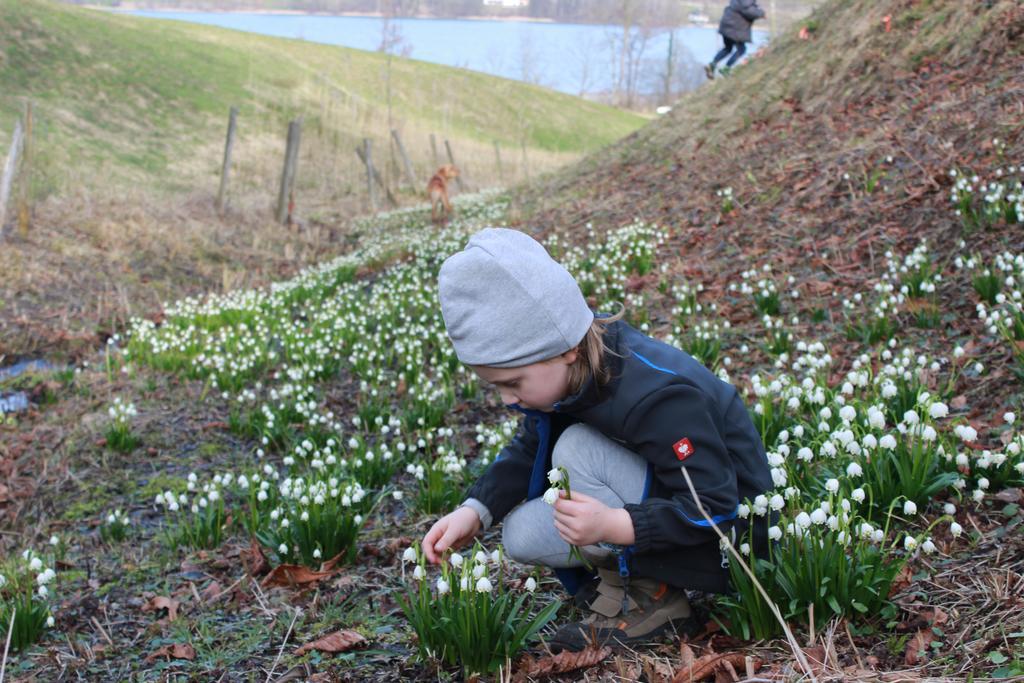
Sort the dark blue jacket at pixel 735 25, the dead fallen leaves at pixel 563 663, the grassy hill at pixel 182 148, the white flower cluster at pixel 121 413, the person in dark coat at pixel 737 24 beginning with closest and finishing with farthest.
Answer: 1. the dead fallen leaves at pixel 563 663
2. the white flower cluster at pixel 121 413
3. the grassy hill at pixel 182 148
4. the person in dark coat at pixel 737 24
5. the dark blue jacket at pixel 735 25

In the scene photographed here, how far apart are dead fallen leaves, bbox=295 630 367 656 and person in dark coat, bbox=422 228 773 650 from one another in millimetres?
603

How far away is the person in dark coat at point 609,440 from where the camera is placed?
88.8 inches

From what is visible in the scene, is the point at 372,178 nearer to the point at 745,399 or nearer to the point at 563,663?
the point at 745,399

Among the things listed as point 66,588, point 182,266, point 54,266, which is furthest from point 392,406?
point 182,266

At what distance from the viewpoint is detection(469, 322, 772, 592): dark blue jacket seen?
2254mm

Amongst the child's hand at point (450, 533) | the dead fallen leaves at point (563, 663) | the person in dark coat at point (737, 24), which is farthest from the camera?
the person in dark coat at point (737, 24)

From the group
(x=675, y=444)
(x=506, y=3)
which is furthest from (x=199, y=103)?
(x=675, y=444)

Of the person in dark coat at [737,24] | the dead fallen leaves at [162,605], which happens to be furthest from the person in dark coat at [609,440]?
the person in dark coat at [737,24]

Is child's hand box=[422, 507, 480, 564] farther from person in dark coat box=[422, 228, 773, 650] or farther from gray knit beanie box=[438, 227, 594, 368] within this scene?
gray knit beanie box=[438, 227, 594, 368]

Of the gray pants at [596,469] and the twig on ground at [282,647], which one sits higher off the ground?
the gray pants at [596,469]

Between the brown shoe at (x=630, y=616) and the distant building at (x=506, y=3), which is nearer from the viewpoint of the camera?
the brown shoe at (x=630, y=616)

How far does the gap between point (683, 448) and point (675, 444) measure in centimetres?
2

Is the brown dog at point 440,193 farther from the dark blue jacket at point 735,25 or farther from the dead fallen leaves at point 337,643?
the dead fallen leaves at point 337,643

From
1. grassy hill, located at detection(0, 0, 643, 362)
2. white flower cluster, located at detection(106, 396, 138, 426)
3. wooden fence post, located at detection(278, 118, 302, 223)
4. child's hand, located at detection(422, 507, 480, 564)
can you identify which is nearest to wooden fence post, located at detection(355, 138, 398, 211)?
grassy hill, located at detection(0, 0, 643, 362)
